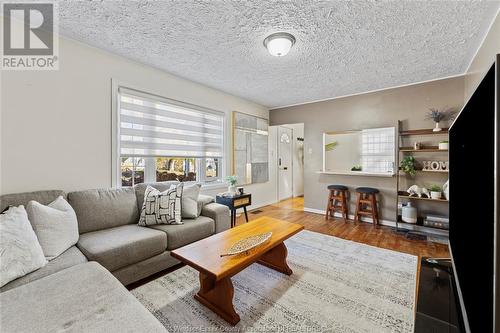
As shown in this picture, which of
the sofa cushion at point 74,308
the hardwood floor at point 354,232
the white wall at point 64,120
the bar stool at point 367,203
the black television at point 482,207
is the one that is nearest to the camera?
the black television at point 482,207

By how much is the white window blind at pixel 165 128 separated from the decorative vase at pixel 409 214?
3.29 m

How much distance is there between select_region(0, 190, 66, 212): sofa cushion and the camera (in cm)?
171

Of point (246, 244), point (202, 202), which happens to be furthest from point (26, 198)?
point (246, 244)

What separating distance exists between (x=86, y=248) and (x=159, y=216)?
704mm

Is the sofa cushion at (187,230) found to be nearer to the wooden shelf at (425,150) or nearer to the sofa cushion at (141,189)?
the sofa cushion at (141,189)

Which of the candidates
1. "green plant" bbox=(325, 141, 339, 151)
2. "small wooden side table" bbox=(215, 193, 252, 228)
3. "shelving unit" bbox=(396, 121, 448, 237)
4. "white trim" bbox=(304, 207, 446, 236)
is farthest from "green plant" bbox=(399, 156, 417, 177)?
"small wooden side table" bbox=(215, 193, 252, 228)

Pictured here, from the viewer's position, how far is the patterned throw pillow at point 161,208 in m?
2.32

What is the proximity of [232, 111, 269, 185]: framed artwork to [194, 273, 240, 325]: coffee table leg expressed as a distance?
8.73 ft

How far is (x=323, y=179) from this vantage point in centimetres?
452

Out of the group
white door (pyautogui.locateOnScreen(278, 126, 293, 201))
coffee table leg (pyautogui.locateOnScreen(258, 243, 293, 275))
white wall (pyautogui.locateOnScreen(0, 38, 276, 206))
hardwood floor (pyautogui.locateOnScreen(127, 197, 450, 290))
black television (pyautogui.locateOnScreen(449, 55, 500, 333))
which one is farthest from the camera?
white door (pyautogui.locateOnScreen(278, 126, 293, 201))

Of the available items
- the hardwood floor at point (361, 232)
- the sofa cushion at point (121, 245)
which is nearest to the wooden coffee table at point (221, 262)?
the sofa cushion at point (121, 245)

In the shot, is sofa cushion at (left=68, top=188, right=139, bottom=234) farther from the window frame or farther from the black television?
the black television

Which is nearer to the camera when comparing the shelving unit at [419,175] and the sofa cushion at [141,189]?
the sofa cushion at [141,189]

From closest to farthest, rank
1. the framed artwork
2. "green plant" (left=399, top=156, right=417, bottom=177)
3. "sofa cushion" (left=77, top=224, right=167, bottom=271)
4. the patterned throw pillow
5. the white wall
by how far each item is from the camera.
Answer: "sofa cushion" (left=77, top=224, right=167, bottom=271), the white wall, the patterned throw pillow, "green plant" (left=399, top=156, right=417, bottom=177), the framed artwork
